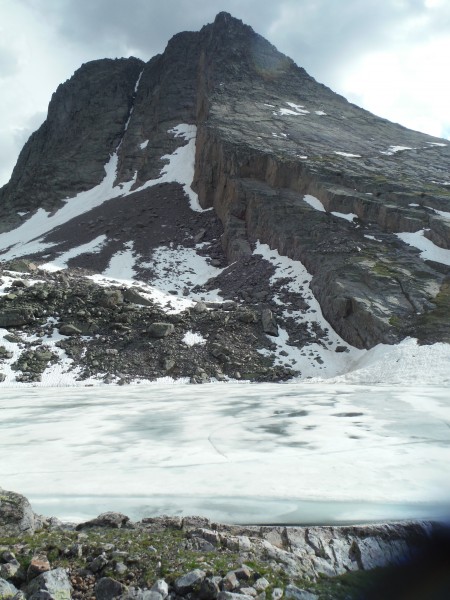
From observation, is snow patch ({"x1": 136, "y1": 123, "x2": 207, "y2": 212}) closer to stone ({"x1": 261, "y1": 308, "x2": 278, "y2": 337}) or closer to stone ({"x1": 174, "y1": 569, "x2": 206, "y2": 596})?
stone ({"x1": 261, "y1": 308, "x2": 278, "y2": 337})

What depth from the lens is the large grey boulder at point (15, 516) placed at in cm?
489

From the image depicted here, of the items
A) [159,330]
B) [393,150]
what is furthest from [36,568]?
[393,150]

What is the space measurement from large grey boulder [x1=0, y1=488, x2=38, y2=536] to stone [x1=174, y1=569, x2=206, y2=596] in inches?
77.6

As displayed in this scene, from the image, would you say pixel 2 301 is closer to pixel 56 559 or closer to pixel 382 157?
pixel 56 559

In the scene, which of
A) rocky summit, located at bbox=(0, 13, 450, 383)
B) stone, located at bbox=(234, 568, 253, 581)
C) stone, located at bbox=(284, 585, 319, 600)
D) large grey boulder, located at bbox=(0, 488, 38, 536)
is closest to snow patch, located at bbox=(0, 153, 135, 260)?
rocky summit, located at bbox=(0, 13, 450, 383)

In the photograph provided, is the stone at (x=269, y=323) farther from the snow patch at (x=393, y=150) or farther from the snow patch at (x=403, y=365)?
the snow patch at (x=393, y=150)

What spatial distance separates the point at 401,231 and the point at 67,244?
30.1m

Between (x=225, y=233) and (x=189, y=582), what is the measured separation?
1387 inches

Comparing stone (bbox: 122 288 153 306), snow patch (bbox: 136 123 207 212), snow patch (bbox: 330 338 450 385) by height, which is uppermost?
snow patch (bbox: 136 123 207 212)

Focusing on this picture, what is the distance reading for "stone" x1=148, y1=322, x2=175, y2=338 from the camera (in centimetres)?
2133

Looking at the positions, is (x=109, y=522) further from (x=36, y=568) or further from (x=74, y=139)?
(x=74, y=139)

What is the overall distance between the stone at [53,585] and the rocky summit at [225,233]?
15102 millimetres

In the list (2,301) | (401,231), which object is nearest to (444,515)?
(2,301)

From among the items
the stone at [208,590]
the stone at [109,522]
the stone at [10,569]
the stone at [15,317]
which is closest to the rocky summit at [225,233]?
the stone at [15,317]
